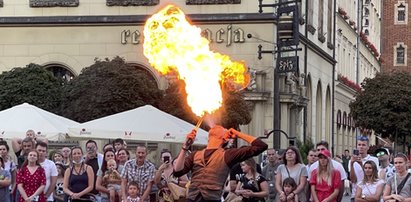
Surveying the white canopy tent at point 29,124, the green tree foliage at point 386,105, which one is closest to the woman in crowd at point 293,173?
the white canopy tent at point 29,124

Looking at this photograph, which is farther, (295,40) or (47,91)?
(47,91)

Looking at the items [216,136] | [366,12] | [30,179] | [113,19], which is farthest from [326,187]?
[366,12]

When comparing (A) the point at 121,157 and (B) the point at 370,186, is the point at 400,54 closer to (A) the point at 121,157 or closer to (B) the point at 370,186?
(A) the point at 121,157

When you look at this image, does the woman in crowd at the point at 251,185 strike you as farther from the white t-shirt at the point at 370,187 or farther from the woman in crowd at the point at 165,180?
the white t-shirt at the point at 370,187

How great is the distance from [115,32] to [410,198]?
22255 mm

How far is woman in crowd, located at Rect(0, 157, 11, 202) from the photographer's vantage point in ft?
51.1

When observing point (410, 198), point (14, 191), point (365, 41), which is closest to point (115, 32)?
point (14, 191)

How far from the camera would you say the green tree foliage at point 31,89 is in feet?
102

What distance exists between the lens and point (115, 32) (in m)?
34.6

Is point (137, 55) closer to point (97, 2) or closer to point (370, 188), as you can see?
point (97, 2)

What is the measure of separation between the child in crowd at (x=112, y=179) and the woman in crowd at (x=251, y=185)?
1.99m

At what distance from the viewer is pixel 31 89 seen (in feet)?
102

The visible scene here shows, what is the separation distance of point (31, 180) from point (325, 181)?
4604mm

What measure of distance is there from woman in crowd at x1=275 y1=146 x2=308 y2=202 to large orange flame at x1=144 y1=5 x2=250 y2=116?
163cm
